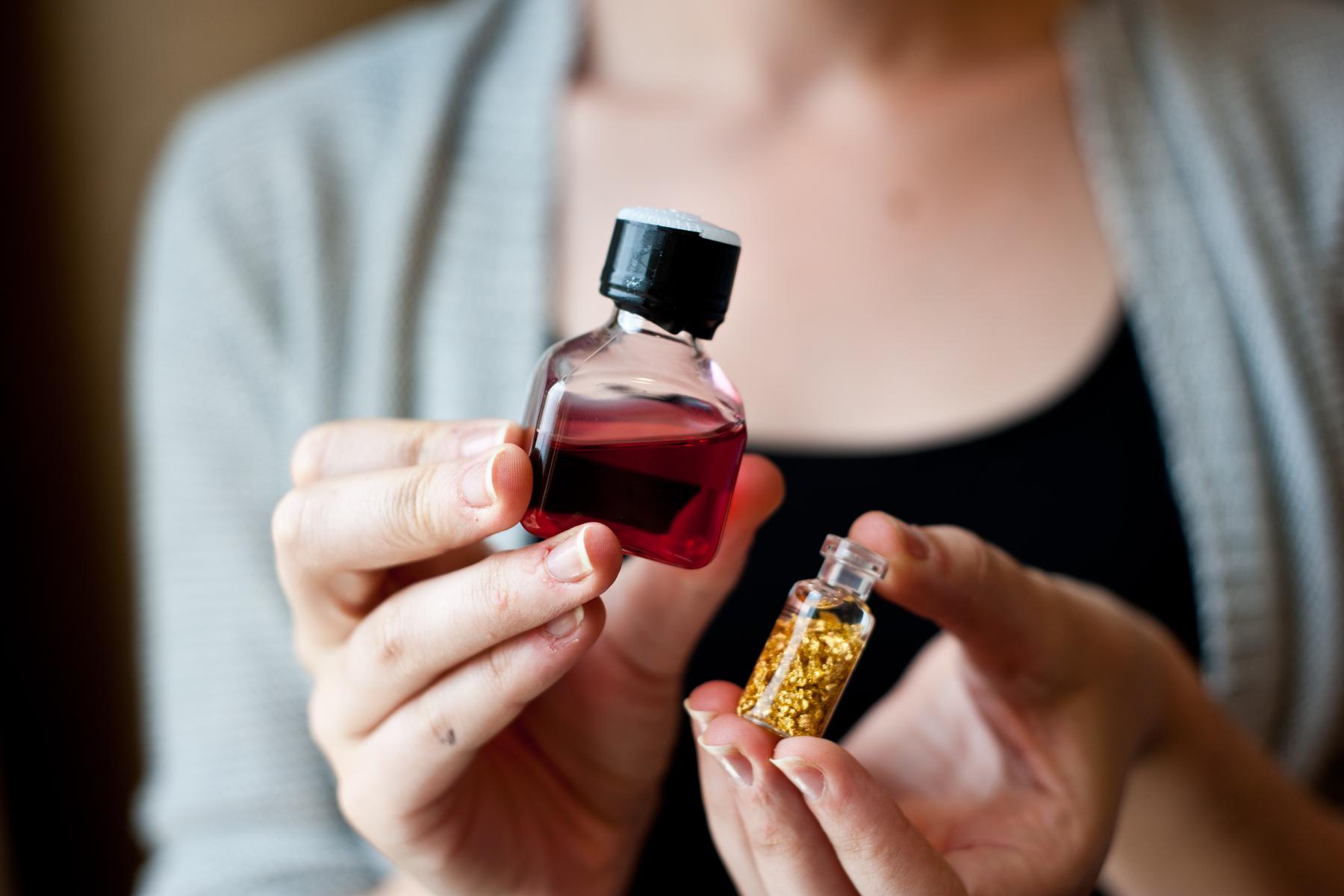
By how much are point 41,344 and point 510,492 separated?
35.5 inches

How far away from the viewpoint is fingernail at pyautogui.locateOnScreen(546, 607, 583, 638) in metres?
0.42

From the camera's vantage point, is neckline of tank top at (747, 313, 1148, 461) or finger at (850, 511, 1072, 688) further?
neckline of tank top at (747, 313, 1148, 461)

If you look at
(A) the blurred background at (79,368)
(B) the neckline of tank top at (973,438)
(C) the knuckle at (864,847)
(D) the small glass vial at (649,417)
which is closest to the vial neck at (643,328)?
(D) the small glass vial at (649,417)

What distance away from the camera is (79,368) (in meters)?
1.09

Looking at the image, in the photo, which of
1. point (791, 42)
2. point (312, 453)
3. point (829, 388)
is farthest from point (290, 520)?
point (791, 42)

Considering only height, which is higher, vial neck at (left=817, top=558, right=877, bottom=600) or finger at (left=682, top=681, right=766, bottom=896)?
vial neck at (left=817, top=558, right=877, bottom=600)

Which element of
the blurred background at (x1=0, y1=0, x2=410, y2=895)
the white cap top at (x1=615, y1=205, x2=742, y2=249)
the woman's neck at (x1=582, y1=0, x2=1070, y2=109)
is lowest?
the blurred background at (x1=0, y1=0, x2=410, y2=895)

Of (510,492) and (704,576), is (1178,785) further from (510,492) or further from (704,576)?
(510,492)

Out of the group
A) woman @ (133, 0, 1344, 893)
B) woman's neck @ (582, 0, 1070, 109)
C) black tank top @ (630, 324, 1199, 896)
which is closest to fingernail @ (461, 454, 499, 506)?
woman @ (133, 0, 1344, 893)

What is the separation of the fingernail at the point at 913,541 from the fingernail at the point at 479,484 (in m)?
0.17

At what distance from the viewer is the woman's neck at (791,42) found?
93cm

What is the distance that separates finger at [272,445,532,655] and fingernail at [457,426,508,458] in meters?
0.02

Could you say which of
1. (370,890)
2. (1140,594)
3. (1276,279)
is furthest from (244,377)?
(1276,279)

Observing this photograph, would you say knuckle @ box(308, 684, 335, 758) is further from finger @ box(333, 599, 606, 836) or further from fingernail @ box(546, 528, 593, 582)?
fingernail @ box(546, 528, 593, 582)
